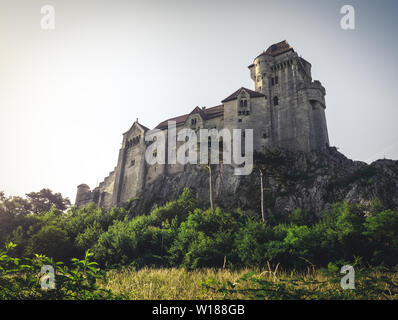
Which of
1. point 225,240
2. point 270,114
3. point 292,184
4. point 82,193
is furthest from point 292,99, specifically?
point 82,193

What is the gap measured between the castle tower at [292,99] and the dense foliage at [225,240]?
17575mm

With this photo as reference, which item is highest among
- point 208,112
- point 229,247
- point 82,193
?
point 208,112

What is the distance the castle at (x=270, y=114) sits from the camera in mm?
46375

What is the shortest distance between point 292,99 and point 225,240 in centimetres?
3498

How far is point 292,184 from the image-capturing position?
3869 centimetres

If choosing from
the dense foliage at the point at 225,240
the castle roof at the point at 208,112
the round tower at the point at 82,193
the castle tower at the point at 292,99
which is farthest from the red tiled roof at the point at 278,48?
the round tower at the point at 82,193

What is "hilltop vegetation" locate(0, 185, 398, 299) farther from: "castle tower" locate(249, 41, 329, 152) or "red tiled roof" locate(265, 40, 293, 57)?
"red tiled roof" locate(265, 40, 293, 57)

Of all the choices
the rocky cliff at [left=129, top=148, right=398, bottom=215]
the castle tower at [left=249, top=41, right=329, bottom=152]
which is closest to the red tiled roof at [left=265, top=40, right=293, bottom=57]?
the castle tower at [left=249, top=41, right=329, bottom=152]

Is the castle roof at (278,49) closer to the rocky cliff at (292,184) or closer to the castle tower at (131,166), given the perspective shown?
the rocky cliff at (292,184)

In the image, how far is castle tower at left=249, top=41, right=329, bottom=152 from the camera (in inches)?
1810

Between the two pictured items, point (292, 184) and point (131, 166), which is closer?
point (292, 184)

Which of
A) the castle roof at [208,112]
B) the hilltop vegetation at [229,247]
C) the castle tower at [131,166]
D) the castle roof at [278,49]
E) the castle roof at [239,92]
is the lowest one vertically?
the hilltop vegetation at [229,247]

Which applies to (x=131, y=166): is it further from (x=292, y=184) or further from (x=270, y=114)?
(x=292, y=184)

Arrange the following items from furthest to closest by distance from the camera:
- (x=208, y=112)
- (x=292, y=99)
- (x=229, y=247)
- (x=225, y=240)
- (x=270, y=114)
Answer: (x=208, y=112), (x=270, y=114), (x=292, y=99), (x=225, y=240), (x=229, y=247)
